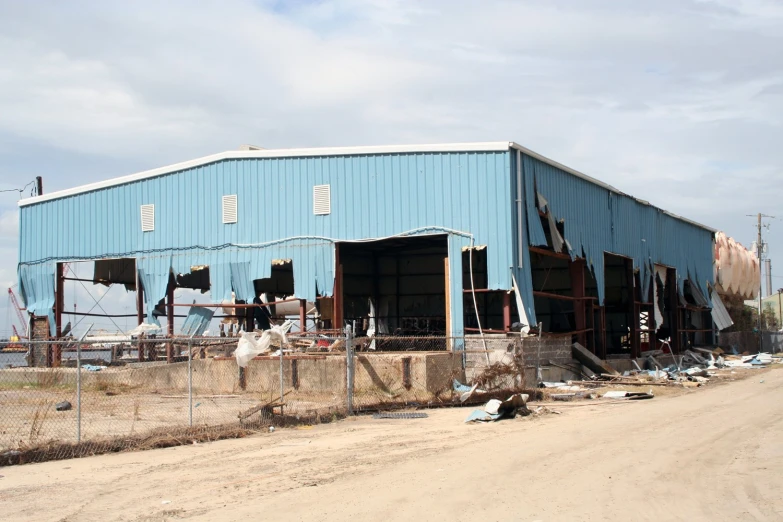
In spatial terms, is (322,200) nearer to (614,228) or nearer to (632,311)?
(614,228)

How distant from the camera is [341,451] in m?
13.3

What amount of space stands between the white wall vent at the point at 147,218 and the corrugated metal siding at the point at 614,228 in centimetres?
1499

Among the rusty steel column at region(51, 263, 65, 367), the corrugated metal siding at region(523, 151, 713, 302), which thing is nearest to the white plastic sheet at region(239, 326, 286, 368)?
the corrugated metal siding at region(523, 151, 713, 302)

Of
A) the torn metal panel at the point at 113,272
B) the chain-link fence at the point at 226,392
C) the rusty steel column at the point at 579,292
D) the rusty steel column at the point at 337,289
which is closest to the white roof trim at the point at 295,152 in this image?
the rusty steel column at the point at 337,289

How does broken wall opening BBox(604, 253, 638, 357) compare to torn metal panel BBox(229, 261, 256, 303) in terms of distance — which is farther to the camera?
broken wall opening BBox(604, 253, 638, 357)

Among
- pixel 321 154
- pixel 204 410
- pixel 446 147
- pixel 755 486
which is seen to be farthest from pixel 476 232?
pixel 755 486

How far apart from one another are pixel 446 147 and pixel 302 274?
22.3 ft

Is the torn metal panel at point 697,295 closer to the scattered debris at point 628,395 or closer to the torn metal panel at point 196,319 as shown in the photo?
the scattered debris at point 628,395

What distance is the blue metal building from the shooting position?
27016 millimetres

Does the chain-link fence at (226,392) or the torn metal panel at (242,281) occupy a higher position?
the torn metal panel at (242,281)

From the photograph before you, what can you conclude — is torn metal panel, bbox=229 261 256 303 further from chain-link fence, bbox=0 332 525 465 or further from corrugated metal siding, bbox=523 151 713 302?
corrugated metal siding, bbox=523 151 713 302

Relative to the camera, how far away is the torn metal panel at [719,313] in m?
47.5

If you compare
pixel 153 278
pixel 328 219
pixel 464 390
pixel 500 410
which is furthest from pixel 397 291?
pixel 500 410

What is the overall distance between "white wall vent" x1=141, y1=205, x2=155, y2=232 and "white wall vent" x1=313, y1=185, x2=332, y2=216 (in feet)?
25.1
